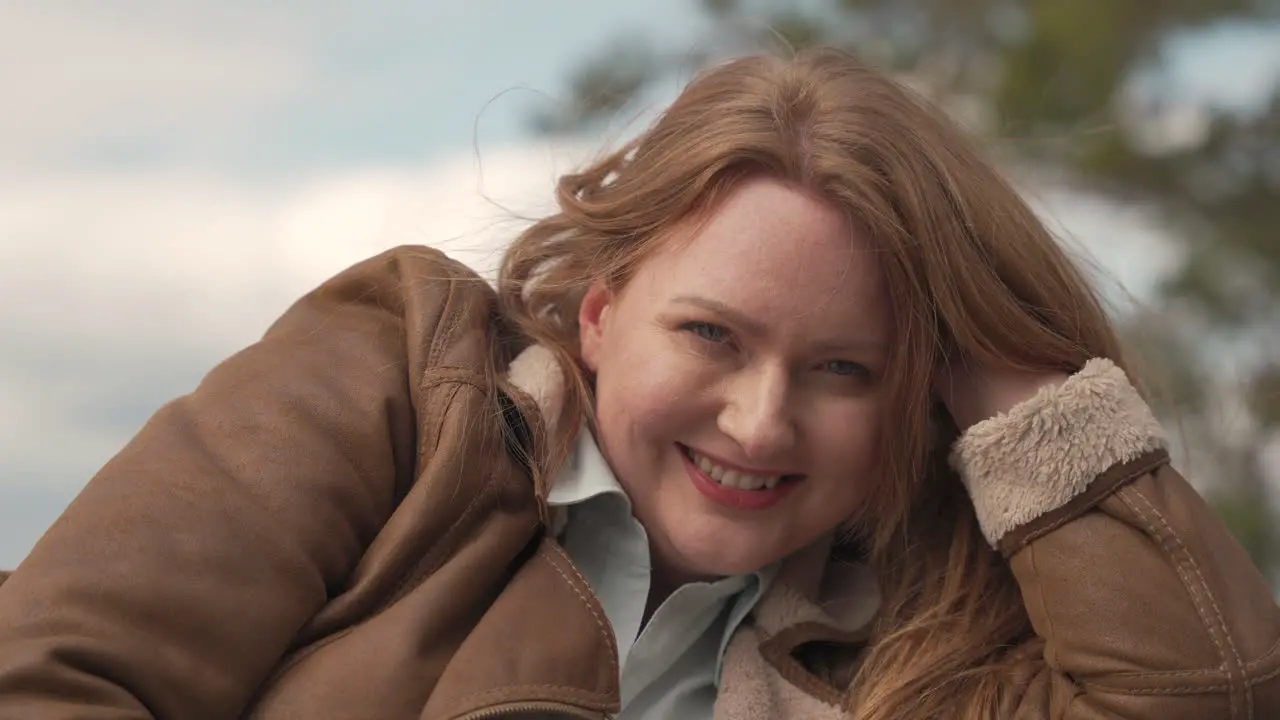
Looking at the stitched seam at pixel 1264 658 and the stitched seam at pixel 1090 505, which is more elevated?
the stitched seam at pixel 1090 505

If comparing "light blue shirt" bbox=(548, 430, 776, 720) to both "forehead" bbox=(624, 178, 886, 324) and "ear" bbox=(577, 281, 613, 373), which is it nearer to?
"ear" bbox=(577, 281, 613, 373)

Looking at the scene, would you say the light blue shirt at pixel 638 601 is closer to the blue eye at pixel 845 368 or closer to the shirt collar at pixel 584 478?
the shirt collar at pixel 584 478

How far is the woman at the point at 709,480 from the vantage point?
180 cm

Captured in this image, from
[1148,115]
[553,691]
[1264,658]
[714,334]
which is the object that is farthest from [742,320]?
[1148,115]

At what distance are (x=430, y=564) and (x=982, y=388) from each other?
84 centimetres

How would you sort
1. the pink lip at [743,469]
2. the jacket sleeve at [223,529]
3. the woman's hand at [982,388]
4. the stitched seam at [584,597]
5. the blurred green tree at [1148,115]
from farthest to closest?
1. the blurred green tree at [1148,115]
2. the woman's hand at [982,388]
3. the pink lip at [743,469]
4. the stitched seam at [584,597]
5. the jacket sleeve at [223,529]

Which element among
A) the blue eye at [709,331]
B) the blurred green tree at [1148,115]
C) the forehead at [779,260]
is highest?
the forehead at [779,260]

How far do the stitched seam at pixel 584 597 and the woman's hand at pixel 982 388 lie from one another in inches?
24.1

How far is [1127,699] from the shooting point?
1924 mm

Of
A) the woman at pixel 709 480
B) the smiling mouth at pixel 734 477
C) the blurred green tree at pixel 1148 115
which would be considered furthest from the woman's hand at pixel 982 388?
the blurred green tree at pixel 1148 115

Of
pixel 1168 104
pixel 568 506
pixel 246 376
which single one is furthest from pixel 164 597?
pixel 1168 104

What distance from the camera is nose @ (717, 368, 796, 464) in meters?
1.94

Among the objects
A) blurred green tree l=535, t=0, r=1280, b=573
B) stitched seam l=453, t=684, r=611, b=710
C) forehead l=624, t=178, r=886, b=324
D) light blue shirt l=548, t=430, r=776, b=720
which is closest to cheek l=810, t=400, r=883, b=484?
forehead l=624, t=178, r=886, b=324

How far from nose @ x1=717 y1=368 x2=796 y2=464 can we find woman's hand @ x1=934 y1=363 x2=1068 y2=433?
0.31m
